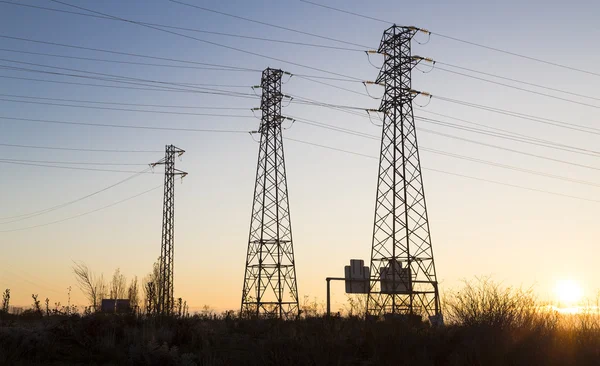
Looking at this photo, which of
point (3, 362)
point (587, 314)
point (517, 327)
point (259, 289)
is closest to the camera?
point (3, 362)

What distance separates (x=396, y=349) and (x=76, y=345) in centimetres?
1023

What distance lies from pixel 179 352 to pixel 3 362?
535 centimetres

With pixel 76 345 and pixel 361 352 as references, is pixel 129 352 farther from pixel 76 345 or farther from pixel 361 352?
pixel 361 352

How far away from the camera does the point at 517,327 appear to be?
2245 centimetres

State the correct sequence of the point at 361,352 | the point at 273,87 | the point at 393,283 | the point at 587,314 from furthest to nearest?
1. the point at 273,87
2. the point at 393,283
3. the point at 587,314
4. the point at 361,352

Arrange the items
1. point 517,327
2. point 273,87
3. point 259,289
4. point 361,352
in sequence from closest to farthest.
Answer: point 361,352
point 517,327
point 259,289
point 273,87

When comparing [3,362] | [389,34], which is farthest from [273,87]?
[3,362]

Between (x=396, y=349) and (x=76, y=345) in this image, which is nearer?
(x=396, y=349)

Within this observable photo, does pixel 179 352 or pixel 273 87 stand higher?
pixel 273 87

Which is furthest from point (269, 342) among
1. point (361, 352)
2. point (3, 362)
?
point (3, 362)

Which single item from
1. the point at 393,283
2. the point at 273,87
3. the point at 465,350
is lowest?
the point at 465,350

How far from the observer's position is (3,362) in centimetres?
1925

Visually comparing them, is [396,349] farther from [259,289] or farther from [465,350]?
[259,289]

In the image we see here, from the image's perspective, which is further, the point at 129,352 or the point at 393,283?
the point at 393,283
